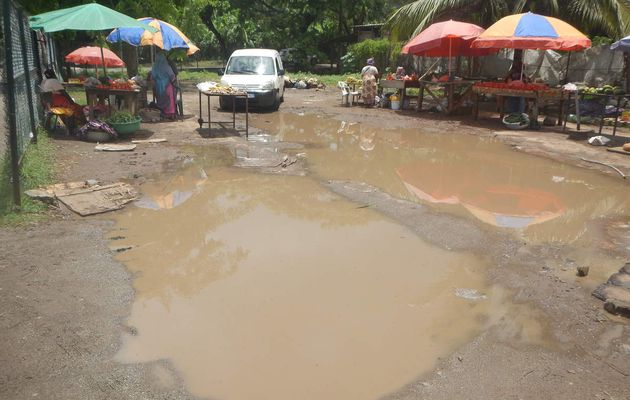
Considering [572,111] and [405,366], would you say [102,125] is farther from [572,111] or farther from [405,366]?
[572,111]

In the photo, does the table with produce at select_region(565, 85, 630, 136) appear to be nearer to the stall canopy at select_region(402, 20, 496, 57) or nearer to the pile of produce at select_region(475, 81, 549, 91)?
the pile of produce at select_region(475, 81, 549, 91)

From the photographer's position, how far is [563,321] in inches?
161

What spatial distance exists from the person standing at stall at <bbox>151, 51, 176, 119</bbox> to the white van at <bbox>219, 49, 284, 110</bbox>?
2.01 m

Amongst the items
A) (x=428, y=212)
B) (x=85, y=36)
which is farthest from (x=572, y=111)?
(x=85, y=36)

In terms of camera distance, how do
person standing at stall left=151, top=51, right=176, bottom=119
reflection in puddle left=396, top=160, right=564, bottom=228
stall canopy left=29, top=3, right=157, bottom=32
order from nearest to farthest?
1. reflection in puddle left=396, top=160, right=564, bottom=228
2. stall canopy left=29, top=3, right=157, bottom=32
3. person standing at stall left=151, top=51, right=176, bottom=119

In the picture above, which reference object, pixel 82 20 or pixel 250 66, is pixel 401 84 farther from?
pixel 82 20

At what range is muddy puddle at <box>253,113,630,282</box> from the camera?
6.30 metres

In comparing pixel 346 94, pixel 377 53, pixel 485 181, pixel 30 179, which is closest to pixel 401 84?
pixel 346 94

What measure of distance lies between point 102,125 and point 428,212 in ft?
22.6

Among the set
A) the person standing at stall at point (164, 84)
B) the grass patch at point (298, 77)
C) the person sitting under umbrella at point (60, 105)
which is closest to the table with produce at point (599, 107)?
the person standing at stall at point (164, 84)

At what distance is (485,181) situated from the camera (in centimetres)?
837

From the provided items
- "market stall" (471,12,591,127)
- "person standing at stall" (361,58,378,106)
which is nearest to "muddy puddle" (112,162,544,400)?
"market stall" (471,12,591,127)

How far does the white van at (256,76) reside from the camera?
14773 mm

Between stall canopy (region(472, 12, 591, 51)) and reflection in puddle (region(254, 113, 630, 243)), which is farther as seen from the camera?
stall canopy (region(472, 12, 591, 51))
